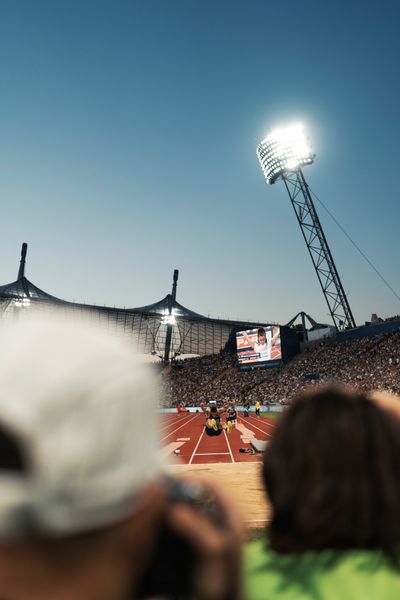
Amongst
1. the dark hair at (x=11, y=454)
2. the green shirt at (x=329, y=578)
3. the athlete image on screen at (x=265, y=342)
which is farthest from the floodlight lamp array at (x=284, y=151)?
the dark hair at (x=11, y=454)

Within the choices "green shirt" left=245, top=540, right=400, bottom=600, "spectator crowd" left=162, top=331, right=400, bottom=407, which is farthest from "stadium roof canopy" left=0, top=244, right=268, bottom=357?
"green shirt" left=245, top=540, right=400, bottom=600

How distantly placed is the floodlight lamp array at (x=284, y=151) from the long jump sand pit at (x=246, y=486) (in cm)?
4906

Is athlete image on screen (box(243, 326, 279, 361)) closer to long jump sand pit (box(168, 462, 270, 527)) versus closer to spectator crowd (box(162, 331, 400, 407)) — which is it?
spectator crowd (box(162, 331, 400, 407))

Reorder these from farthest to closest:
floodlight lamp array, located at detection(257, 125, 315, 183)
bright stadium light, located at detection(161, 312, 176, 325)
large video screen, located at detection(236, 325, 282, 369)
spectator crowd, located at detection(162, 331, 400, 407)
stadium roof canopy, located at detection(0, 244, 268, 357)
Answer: bright stadium light, located at detection(161, 312, 176, 325)
stadium roof canopy, located at detection(0, 244, 268, 357)
floodlight lamp array, located at detection(257, 125, 315, 183)
large video screen, located at detection(236, 325, 282, 369)
spectator crowd, located at detection(162, 331, 400, 407)

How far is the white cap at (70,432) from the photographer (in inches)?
19.1

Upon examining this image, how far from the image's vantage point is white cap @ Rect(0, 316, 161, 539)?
1.59ft

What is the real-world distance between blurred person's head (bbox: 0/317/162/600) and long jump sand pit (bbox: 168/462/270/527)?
171cm

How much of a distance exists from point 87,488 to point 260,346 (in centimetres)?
4804

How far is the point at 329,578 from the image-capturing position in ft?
3.59

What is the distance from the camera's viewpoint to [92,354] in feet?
1.88

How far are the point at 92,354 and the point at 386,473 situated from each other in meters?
0.97

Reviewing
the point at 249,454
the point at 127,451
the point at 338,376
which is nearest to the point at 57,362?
the point at 127,451

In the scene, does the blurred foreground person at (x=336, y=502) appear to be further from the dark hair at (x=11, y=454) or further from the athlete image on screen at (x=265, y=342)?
the athlete image on screen at (x=265, y=342)

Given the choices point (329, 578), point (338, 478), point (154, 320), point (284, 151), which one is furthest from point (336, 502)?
point (154, 320)
